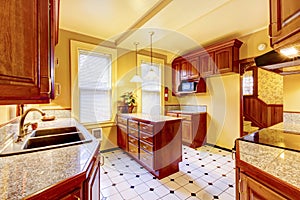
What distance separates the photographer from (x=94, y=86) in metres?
3.44

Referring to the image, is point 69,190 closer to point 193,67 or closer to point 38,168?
point 38,168

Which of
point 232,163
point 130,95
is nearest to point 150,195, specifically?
point 232,163

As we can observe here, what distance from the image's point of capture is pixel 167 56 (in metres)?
4.91

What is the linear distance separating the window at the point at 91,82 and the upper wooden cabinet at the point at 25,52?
266cm

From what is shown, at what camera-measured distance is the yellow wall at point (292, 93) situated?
1850mm

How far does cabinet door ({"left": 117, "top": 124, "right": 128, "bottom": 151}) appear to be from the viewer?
130 inches

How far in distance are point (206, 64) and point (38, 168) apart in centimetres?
371

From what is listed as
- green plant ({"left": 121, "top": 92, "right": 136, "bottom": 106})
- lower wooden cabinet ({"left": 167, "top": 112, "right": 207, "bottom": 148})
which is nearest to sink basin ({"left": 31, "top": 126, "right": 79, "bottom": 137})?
green plant ({"left": 121, "top": 92, "right": 136, "bottom": 106})

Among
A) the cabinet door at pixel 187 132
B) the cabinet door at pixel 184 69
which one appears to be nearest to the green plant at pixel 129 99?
the cabinet door at pixel 187 132

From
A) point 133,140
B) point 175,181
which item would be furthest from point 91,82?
point 175,181

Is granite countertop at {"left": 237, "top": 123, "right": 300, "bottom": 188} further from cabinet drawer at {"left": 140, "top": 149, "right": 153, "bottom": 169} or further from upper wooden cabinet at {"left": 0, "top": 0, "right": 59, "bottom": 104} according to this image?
cabinet drawer at {"left": 140, "top": 149, "right": 153, "bottom": 169}

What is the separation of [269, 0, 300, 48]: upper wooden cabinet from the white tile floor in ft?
6.28

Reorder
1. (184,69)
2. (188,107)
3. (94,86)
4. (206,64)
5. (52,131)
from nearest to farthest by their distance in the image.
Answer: (52,131) < (94,86) < (206,64) < (184,69) < (188,107)

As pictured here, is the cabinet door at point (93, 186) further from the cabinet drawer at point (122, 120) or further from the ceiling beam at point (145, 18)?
the ceiling beam at point (145, 18)
